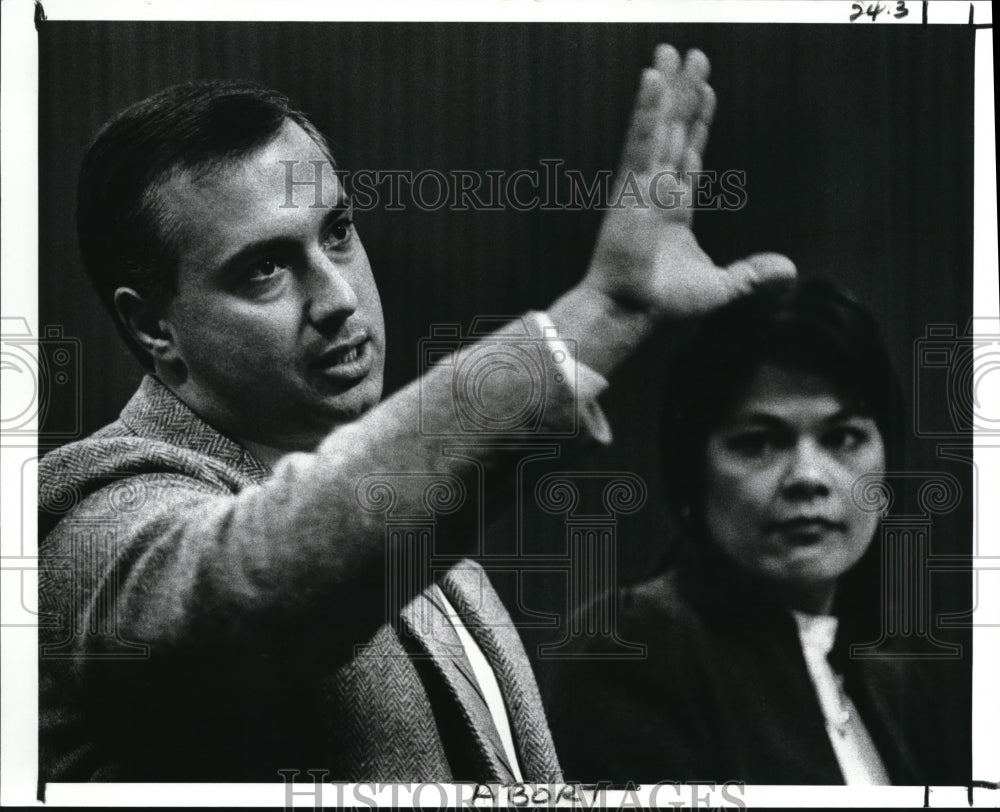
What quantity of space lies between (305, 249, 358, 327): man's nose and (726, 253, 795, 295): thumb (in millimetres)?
968

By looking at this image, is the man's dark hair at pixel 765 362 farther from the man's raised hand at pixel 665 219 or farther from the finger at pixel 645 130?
the finger at pixel 645 130

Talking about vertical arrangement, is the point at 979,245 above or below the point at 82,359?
above

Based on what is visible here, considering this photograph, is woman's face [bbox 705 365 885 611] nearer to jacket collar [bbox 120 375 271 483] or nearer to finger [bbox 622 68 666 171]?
finger [bbox 622 68 666 171]

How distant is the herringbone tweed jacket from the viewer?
2.71 m

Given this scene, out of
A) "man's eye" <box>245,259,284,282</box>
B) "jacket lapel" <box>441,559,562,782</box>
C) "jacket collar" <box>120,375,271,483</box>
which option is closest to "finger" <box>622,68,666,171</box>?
"man's eye" <box>245,259,284,282</box>

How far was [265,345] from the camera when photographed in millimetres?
2771

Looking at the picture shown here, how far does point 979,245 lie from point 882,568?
876 mm

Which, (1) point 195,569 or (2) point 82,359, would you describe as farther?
(2) point 82,359

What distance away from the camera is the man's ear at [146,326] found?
2799 mm

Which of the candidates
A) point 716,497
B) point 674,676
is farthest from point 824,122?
point 674,676

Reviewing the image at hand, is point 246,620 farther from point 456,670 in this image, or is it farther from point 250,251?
point 250,251

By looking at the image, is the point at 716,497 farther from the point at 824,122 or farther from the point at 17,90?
the point at 17,90

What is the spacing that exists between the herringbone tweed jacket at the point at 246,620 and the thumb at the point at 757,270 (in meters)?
0.53

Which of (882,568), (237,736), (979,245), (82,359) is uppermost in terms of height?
(979,245)
